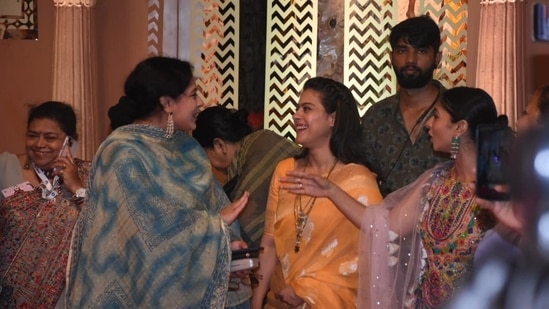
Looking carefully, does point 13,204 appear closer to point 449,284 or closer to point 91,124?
point 449,284

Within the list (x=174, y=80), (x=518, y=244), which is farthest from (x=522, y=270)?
(x=174, y=80)

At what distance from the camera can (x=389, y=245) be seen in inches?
175

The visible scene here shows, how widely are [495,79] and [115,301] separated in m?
3.64

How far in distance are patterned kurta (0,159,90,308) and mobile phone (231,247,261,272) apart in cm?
98

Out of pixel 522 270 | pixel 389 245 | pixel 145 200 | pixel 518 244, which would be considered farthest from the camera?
pixel 389 245

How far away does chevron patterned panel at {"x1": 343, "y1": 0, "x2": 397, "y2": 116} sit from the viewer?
776 centimetres

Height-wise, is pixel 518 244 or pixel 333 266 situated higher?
pixel 518 244

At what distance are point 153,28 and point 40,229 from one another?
11.0 ft

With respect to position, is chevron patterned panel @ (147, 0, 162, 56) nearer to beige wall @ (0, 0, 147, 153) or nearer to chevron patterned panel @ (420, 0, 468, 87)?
beige wall @ (0, 0, 147, 153)

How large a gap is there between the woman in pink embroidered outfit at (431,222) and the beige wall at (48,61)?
394cm

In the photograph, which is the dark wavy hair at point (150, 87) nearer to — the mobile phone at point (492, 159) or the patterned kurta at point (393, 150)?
the patterned kurta at point (393, 150)

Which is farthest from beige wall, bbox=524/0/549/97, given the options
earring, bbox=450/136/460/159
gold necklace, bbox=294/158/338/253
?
earring, bbox=450/136/460/159

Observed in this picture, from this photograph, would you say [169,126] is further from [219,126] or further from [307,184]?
[219,126]

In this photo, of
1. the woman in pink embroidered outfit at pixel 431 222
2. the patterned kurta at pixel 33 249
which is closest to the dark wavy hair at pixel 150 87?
the woman in pink embroidered outfit at pixel 431 222
